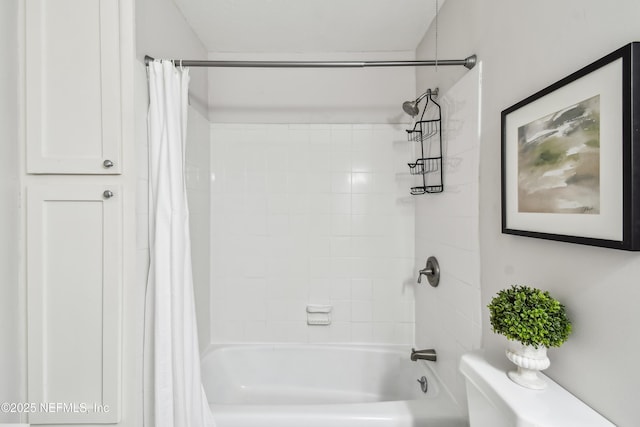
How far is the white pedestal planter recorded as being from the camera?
30.6 inches

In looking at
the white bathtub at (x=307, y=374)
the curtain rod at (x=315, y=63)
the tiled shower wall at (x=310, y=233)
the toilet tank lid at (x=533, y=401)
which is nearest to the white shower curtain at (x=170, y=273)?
the curtain rod at (x=315, y=63)

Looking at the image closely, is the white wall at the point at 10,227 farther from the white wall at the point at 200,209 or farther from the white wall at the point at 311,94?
the white wall at the point at 311,94

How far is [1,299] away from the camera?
3.49 feet

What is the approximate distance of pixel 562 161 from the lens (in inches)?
31.3

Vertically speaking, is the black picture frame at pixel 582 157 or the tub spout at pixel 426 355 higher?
the black picture frame at pixel 582 157

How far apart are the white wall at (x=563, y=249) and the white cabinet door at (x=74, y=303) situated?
1413mm

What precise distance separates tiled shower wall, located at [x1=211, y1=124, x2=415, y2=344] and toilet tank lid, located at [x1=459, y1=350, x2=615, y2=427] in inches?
→ 48.3

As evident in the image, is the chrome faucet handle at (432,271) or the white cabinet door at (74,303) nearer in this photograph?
the white cabinet door at (74,303)

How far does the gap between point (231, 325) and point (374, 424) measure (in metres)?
1.22

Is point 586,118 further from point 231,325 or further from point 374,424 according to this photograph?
point 231,325

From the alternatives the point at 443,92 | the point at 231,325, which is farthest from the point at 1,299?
the point at 443,92

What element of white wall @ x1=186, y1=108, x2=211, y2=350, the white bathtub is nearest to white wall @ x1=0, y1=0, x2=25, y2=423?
white wall @ x1=186, y1=108, x2=211, y2=350

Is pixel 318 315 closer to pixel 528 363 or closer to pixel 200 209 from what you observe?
pixel 200 209

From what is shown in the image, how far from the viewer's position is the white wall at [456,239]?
1.30m
